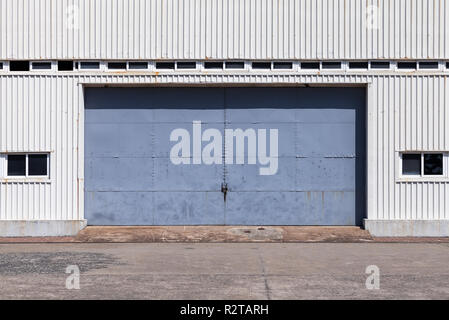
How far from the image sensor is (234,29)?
16.4m

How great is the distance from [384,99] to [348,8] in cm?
239

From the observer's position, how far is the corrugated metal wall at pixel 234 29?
16.4 meters

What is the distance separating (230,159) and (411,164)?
14.6 feet

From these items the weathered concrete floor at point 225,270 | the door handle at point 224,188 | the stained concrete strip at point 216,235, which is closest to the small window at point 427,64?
the stained concrete strip at point 216,235

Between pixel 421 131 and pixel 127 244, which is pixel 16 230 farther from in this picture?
pixel 421 131

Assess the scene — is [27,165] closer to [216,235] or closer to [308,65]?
[216,235]

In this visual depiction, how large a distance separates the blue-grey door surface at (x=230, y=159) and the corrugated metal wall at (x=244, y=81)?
41 centimetres

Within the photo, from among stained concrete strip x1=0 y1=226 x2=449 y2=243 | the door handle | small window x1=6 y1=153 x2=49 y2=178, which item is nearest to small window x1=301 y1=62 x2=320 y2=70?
the door handle

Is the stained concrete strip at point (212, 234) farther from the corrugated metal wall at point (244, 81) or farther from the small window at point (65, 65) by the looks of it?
the small window at point (65, 65)

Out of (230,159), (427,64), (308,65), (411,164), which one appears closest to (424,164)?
(411,164)

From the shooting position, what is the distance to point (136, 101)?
1677 centimetres

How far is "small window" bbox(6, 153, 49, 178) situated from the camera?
1653 centimetres
